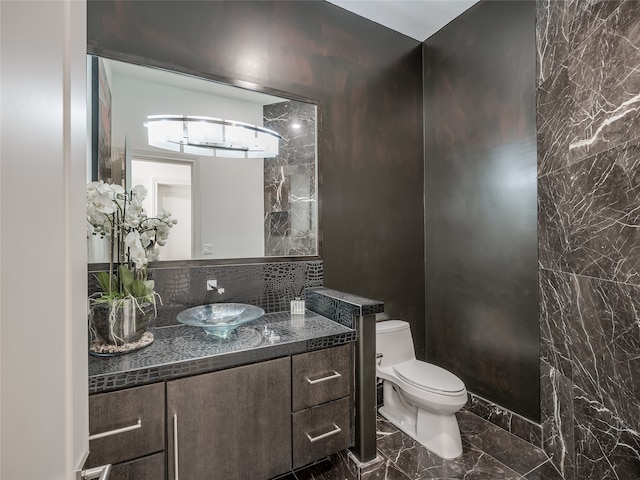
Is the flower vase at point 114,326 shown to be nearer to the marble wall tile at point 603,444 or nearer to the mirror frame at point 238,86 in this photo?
the mirror frame at point 238,86

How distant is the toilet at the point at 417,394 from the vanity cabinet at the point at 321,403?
531 mm

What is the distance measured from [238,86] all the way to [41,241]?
1.75m

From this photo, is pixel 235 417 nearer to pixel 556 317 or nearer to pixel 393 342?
pixel 393 342

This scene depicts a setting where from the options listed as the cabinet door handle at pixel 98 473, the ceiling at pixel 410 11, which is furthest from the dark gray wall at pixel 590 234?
the cabinet door handle at pixel 98 473

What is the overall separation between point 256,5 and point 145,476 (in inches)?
96.3

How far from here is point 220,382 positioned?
1.23 metres

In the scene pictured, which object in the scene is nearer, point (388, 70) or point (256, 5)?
point (256, 5)

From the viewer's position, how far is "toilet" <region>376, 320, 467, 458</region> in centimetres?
179

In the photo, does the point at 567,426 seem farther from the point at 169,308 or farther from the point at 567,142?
the point at 169,308

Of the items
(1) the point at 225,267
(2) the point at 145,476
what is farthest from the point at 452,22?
(2) the point at 145,476

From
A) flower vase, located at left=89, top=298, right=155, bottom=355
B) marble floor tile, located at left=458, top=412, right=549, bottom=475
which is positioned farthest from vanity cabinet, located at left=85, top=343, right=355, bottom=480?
marble floor tile, located at left=458, top=412, right=549, bottom=475

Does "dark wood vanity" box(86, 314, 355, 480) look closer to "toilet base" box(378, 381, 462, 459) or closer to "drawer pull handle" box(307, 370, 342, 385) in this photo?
"drawer pull handle" box(307, 370, 342, 385)

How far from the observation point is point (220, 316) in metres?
1.67

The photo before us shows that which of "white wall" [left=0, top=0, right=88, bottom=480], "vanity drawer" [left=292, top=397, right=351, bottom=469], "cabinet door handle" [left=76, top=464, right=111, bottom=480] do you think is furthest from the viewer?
"vanity drawer" [left=292, top=397, right=351, bottom=469]
